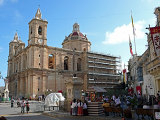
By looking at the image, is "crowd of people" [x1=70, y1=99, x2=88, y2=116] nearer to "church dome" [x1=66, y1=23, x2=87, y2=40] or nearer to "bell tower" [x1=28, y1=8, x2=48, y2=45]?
"bell tower" [x1=28, y1=8, x2=48, y2=45]

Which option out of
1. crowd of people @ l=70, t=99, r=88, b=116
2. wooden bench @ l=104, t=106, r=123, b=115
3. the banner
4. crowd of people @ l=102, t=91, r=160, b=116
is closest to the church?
crowd of people @ l=102, t=91, r=160, b=116

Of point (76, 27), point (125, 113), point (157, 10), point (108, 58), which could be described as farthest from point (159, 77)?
point (76, 27)

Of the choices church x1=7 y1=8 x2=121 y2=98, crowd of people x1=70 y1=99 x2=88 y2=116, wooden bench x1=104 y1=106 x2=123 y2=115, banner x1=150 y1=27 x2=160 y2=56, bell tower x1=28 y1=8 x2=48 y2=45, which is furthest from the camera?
bell tower x1=28 y1=8 x2=48 y2=45

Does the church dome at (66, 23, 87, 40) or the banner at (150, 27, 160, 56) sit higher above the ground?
the church dome at (66, 23, 87, 40)

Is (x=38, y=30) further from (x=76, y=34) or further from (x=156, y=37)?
(x=156, y=37)

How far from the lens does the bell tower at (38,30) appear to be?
136 feet

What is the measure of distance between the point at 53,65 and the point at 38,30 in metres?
9.78

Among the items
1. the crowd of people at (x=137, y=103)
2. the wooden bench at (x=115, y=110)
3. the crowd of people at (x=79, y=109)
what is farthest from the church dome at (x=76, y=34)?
the wooden bench at (x=115, y=110)

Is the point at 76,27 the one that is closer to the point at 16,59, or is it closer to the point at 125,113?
the point at 16,59

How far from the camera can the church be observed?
40625 millimetres

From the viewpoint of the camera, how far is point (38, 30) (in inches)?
1709

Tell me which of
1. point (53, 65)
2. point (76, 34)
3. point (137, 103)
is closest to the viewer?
point (137, 103)

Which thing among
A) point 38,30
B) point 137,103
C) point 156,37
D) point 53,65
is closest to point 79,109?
point 137,103

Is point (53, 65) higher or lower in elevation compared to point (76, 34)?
lower
